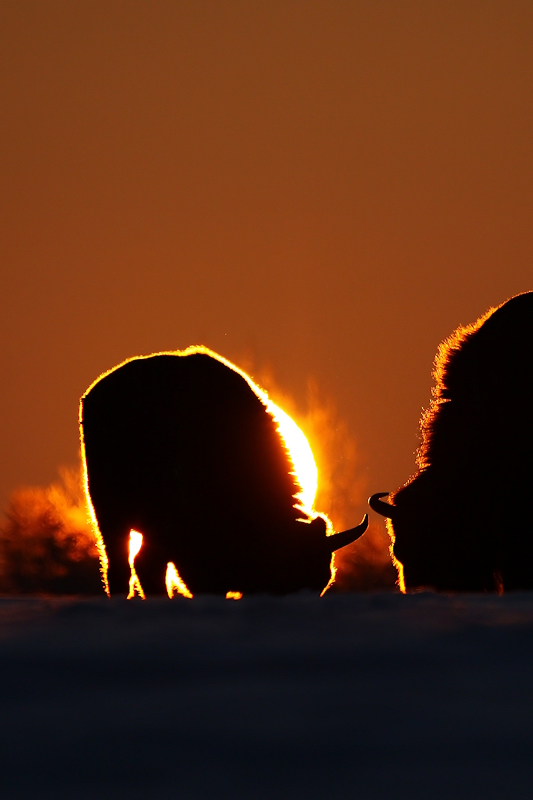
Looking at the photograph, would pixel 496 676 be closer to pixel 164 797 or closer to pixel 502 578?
pixel 164 797

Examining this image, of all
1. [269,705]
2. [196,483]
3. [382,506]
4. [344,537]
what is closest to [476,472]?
[382,506]

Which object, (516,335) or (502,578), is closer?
(502,578)

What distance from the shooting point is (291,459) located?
6.63 m

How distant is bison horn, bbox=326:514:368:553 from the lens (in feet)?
20.5

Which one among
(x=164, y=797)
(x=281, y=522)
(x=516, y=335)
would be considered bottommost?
(x=164, y=797)

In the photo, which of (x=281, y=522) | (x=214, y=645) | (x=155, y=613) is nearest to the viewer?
(x=214, y=645)

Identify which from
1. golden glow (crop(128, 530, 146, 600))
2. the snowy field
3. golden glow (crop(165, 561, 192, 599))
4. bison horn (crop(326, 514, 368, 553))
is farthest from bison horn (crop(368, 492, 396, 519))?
the snowy field

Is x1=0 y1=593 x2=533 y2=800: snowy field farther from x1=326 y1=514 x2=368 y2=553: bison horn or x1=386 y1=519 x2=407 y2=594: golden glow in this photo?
x1=326 y1=514 x2=368 y2=553: bison horn

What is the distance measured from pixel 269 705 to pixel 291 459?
558cm

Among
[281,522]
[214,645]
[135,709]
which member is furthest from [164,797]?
[281,522]

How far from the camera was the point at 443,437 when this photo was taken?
19.2ft

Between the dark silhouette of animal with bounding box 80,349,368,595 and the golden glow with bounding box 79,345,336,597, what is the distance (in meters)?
0.04

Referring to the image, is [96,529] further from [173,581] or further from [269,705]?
[269,705]

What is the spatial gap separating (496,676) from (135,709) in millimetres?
376
